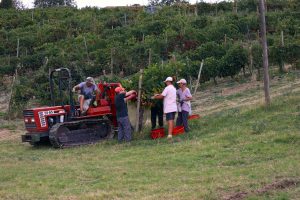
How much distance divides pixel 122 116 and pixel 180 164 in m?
4.62

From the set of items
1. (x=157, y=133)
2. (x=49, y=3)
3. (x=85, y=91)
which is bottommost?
(x=157, y=133)

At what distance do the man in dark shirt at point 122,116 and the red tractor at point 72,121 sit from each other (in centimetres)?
73

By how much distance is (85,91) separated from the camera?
15.9m

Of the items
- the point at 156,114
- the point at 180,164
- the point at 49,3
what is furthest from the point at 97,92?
the point at 49,3

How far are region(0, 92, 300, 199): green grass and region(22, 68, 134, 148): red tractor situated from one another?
44 cm

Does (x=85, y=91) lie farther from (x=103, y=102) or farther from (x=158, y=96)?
(x=158, y=96)

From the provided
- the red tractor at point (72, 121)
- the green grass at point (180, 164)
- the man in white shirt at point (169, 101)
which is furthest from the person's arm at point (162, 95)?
the red tractor at point (72, 121)

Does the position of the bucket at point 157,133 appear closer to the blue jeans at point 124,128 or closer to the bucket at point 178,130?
the bucket at point 178,130

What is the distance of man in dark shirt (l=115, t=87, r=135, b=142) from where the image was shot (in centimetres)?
1529

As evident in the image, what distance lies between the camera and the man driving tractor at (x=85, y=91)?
51.8ft

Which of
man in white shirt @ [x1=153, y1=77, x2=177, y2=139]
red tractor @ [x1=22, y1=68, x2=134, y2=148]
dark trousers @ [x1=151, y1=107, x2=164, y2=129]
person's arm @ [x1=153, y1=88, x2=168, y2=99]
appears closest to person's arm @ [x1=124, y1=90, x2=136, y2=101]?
red tractor @ [x1=22, y1=68, x2=134, y2=148]

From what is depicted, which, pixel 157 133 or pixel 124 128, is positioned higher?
pixel 124 128

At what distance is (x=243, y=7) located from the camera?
45062 millimetres

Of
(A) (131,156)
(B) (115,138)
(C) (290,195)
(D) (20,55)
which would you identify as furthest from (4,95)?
(C) (290,195)
